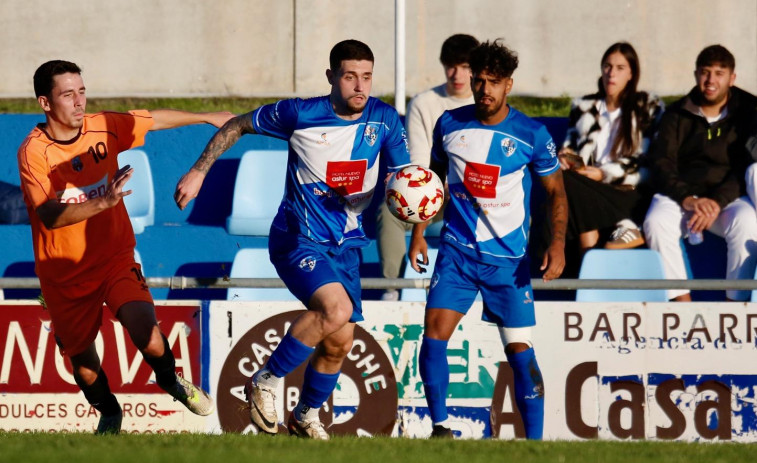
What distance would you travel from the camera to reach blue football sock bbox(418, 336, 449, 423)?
6.80 meters

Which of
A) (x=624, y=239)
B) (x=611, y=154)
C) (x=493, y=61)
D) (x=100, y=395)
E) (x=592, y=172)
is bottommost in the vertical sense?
(x=100, y=395)

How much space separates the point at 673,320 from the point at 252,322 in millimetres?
2840

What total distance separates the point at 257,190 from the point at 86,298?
3.04m

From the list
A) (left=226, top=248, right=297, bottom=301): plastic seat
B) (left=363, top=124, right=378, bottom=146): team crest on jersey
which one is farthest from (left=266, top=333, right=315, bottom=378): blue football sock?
(left=226, top=248, right=297, bottom=301): plastic seat

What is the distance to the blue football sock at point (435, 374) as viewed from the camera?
6.80m

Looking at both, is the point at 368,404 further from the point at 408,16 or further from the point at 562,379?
the point at 408,16

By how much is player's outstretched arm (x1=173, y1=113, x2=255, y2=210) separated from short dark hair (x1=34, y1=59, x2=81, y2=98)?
89cm

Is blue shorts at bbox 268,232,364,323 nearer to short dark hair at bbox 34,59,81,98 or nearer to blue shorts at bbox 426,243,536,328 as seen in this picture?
blue shorts at bbox 426,243,536,328

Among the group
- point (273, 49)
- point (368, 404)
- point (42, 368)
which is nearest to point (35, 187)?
point (42, 368)

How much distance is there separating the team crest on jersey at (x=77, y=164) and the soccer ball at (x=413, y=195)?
70.3 inches

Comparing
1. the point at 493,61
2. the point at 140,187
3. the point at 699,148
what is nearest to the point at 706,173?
the point at 699,148

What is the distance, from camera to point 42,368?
7656mm

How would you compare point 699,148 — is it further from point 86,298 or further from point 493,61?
point 86,298

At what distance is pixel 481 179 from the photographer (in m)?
6.84
